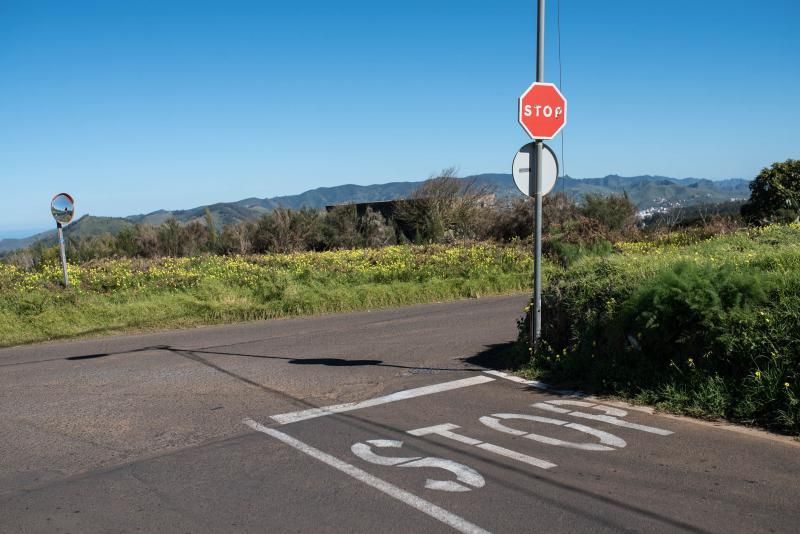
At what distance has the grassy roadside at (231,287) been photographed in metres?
14.6

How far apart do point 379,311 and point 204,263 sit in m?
6.92

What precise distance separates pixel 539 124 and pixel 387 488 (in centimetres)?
510

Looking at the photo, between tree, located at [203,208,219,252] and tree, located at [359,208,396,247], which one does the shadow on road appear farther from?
tree, located at [203,208,219,252]

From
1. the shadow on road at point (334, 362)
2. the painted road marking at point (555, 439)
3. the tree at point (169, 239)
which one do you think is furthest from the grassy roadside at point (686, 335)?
the tree at point (169, 239)

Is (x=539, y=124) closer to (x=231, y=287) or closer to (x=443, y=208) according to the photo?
(x=231, y=287)

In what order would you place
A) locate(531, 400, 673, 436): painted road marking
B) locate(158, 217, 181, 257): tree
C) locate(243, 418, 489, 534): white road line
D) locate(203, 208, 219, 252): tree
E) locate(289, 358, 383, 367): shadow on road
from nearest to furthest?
locate(243, 418, 489, 534): white road line → locate(531, 400, 673, 436): painted road marking → locate(289, 358, 383, 367): shadow on road → locate(203, 208, 219, 252): tree → locate(158, 217, 181, 257): tree

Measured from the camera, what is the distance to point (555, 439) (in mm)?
5867

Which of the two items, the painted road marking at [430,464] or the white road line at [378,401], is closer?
the painted road marking at [430,464]

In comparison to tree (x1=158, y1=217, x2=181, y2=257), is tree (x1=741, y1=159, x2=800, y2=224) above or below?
above

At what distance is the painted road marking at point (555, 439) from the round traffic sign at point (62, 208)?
1280 centimetres

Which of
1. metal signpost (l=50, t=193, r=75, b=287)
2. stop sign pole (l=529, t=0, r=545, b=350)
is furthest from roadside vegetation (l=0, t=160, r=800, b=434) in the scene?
metal signpost (l=50, t=193, r=75, b=287)

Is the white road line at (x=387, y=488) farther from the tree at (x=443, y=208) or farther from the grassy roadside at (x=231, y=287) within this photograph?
the tree at (x=443, y=208)

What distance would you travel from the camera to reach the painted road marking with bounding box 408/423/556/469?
5.32m

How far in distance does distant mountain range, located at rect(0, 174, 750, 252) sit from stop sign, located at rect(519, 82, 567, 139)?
66cm
